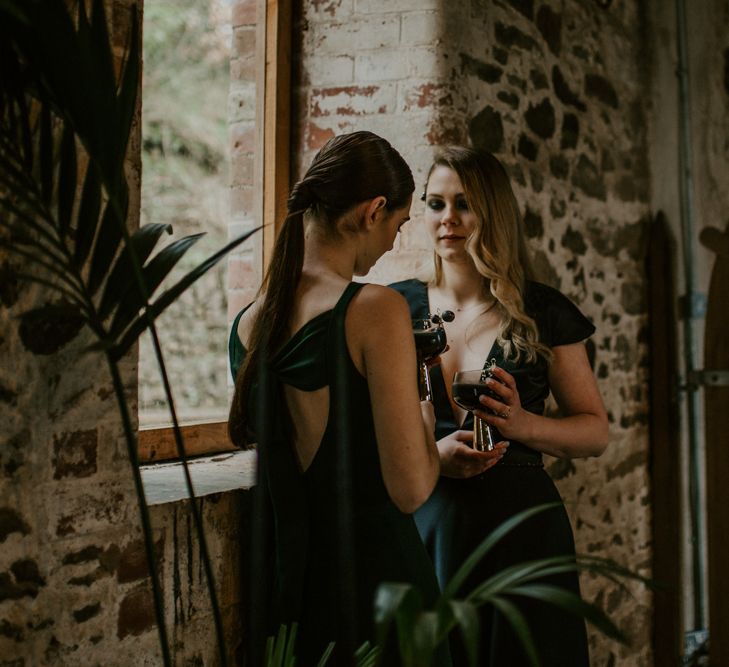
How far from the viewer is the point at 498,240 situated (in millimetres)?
2506

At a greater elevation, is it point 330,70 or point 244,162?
point 330,70

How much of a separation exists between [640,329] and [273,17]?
2.29 meters

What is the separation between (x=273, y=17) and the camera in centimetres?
295

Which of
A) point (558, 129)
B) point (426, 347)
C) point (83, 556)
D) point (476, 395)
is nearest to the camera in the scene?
point (83, 556)

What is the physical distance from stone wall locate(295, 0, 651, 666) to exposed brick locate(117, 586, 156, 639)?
1446 mm

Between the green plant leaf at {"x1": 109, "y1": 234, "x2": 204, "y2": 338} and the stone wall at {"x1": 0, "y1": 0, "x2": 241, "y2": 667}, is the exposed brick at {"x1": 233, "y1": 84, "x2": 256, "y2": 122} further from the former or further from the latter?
the green plant leaf at {"x1": 109, "y1": 234, "x2": 204, "y2": 338}

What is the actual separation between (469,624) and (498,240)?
1.67 m

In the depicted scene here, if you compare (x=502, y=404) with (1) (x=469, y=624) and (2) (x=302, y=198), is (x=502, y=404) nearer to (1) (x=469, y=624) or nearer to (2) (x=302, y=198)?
(2) (x=302, y=198)

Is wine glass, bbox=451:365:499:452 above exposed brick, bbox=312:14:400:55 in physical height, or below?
below

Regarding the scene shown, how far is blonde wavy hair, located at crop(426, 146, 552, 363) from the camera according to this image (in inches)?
96.6

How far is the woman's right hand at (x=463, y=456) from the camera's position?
2264 mm

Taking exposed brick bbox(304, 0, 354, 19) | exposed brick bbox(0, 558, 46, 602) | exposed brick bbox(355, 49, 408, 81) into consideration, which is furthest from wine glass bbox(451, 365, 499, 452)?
exposed brick bbox(304, 0, 354, 19)

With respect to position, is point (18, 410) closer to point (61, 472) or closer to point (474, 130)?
point (61, 472)

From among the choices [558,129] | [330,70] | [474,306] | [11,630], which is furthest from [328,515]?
[558,129]
